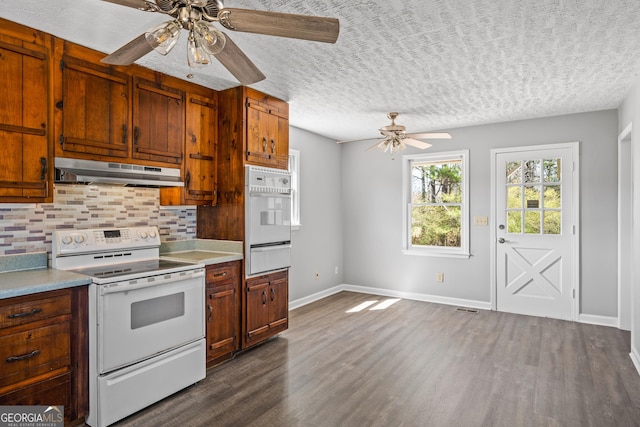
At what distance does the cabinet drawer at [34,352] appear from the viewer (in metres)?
2.00

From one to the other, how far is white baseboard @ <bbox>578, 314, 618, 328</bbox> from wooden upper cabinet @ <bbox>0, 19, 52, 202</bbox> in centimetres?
557

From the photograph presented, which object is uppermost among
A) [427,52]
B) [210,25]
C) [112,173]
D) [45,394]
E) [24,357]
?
[427,52]

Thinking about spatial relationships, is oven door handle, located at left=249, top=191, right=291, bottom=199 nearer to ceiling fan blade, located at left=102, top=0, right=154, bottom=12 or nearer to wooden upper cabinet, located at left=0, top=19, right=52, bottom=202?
wooden upper cabinet, located at left=0, top=19, right=52, bottom=202

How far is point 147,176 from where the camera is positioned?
292cm

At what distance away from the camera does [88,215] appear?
9.70ft

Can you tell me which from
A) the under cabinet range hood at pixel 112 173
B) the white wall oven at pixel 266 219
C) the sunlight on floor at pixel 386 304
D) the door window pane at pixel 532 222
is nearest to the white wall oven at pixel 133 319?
the under cabinet range hood at pixel 112 173

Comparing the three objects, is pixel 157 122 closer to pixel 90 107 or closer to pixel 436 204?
pixel 90 107

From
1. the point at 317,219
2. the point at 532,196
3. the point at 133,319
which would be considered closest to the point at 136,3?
the point at 133,319

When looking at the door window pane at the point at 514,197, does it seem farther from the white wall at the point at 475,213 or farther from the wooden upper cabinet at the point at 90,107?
the wooden upper cabinet at the point at 90,107

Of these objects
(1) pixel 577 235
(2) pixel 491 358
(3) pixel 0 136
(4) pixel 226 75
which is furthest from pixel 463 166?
(3) pixel 0 136

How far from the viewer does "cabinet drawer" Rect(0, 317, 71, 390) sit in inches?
78.9

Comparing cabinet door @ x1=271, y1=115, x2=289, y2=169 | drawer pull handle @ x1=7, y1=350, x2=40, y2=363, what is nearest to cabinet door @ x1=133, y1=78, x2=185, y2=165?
cabinet door @ x1=271, y1=115, x2=289, y2=169

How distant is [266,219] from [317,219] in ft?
6.48

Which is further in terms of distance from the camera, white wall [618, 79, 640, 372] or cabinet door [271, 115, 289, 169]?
cabinet door [271, 115, 289, 169]
